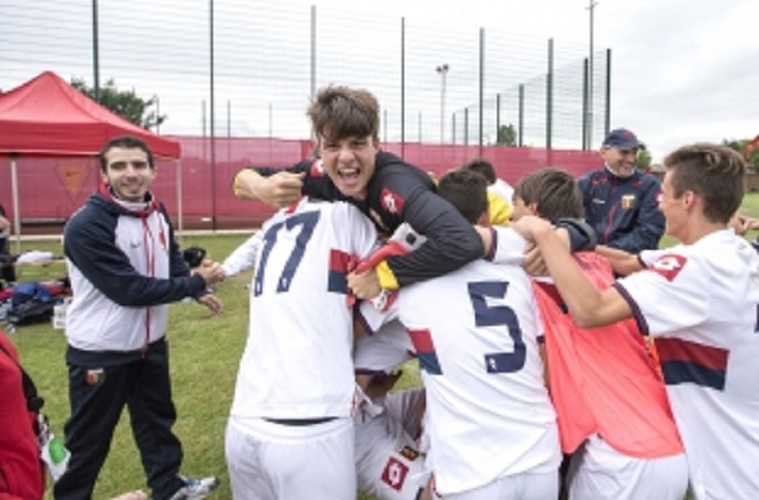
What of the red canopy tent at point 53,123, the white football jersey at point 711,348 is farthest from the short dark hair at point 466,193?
the red canopy tent at point 53,123

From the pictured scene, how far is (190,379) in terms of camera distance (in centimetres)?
488

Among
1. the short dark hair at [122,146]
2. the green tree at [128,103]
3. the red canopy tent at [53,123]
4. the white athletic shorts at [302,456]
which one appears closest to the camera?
the white athletic shorts at [302,456]

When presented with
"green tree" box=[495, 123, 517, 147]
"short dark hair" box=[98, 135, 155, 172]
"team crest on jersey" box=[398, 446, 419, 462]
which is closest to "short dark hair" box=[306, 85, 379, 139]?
"team crest on jersey" box=[398, 446, 419, 462]

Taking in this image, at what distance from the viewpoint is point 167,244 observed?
3250mm

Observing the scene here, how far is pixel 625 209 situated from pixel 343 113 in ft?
12.6

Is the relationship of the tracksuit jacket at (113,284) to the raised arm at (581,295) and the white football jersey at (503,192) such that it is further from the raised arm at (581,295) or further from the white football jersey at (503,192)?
the raised arm at (581,295)

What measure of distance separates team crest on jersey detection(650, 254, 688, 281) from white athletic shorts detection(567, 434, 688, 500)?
544 mm

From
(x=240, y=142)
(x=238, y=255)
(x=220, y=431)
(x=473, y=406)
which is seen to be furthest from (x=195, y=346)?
(x=240, y=142)

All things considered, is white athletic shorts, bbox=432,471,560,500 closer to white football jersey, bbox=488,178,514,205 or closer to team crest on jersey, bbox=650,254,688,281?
team crest on jersey, bbox=650,254,688,281

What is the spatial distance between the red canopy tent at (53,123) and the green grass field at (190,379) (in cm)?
238

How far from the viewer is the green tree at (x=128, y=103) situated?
16484 mm

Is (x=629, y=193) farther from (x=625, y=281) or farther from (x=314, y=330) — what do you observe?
(x=314, y=330)

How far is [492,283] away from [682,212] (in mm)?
719

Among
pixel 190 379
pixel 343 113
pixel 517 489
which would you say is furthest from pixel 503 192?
pixel 190 379
